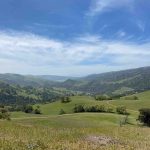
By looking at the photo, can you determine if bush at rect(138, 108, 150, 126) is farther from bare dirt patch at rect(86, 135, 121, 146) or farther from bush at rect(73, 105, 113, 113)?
bare dirt patch at rect(86, 135, 121, 146)

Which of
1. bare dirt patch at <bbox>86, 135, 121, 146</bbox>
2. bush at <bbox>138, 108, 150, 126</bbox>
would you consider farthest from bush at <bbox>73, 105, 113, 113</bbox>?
bare dirt patch at <bbox>86, 135, 121, 146</bbox>

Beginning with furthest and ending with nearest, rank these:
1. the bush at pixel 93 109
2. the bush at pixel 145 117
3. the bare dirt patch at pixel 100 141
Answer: the bush at pixel 93 109, the bush at pixel 145 117, the bare dirt patch at pixel 100 141

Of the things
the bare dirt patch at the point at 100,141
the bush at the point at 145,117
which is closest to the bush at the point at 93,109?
the bush at the point at 145,117

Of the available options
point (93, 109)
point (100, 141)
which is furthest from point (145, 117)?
point (93, 109)

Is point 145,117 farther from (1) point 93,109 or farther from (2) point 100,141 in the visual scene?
(1) point 93,109

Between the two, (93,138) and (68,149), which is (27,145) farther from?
(93,138)

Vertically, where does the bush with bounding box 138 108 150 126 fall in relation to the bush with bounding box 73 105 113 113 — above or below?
above

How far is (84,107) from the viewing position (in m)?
191

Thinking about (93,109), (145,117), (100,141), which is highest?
(100,141)

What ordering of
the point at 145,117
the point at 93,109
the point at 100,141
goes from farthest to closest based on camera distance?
1. the point at 93,109
2. the point at 145,117
3. the point at 100,141

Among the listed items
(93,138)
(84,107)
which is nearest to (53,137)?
(93,138)

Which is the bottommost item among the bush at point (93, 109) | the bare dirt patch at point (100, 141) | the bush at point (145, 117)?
the bush at point (93, 109)

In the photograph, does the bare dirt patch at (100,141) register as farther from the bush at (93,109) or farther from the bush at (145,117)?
the bush at (93,109)

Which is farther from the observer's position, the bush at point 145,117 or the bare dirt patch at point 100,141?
the bush at point 145,117
